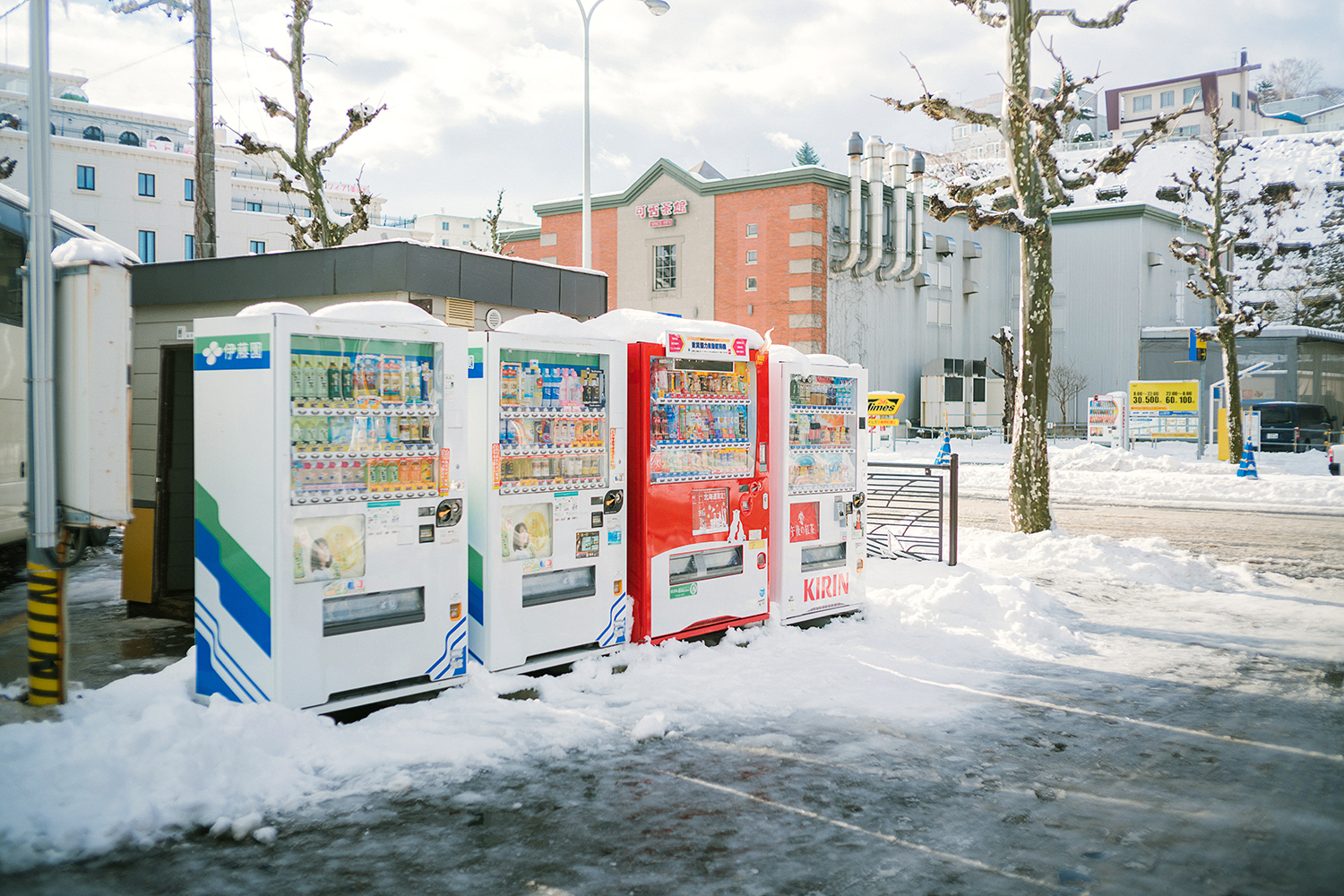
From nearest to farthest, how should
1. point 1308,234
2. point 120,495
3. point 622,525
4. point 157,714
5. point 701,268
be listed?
point 157,714 < point 120,495 < point 622,525 < point 701,268 < point 1308,234

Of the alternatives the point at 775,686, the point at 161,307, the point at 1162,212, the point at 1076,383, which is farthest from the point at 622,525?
the point at 1162,212

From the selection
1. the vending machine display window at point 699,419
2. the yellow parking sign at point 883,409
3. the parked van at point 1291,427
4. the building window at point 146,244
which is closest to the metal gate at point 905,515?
the vending machine display window at point 699,419

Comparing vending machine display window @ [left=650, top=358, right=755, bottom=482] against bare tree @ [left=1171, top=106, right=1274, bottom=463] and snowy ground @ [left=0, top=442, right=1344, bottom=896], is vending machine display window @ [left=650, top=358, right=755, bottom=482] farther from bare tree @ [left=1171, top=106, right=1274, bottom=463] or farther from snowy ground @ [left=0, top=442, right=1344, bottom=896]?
bare tree @ [left=1171, top=106, right=1274, bottom=463]

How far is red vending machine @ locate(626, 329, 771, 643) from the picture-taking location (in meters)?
7.32

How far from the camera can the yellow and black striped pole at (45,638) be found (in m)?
5.30

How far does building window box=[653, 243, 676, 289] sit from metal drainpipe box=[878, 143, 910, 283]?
8.26 meters

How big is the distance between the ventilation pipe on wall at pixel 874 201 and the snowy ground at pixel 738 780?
28.2 m

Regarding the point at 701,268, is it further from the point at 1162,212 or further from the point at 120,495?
the point at 120,495

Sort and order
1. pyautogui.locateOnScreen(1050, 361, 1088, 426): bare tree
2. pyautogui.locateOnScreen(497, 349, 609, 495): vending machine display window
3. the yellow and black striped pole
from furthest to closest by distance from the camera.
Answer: pyautogui.locateOnScreen(1050, 361, 1088, 426): bare tree, pyautogui.locateOnScreen(497, 349, 609, 495): vending machine display window, the yellow and black striped pole

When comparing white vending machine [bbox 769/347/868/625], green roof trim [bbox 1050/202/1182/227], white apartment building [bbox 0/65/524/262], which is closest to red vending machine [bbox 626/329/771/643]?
white vending machine [bbox 769/347/868/625]

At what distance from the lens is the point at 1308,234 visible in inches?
2675

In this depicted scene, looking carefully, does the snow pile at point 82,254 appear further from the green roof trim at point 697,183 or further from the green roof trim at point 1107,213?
the green roof trim at point 1107,213

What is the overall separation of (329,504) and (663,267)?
32.3 meters

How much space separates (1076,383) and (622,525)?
39.9 m
